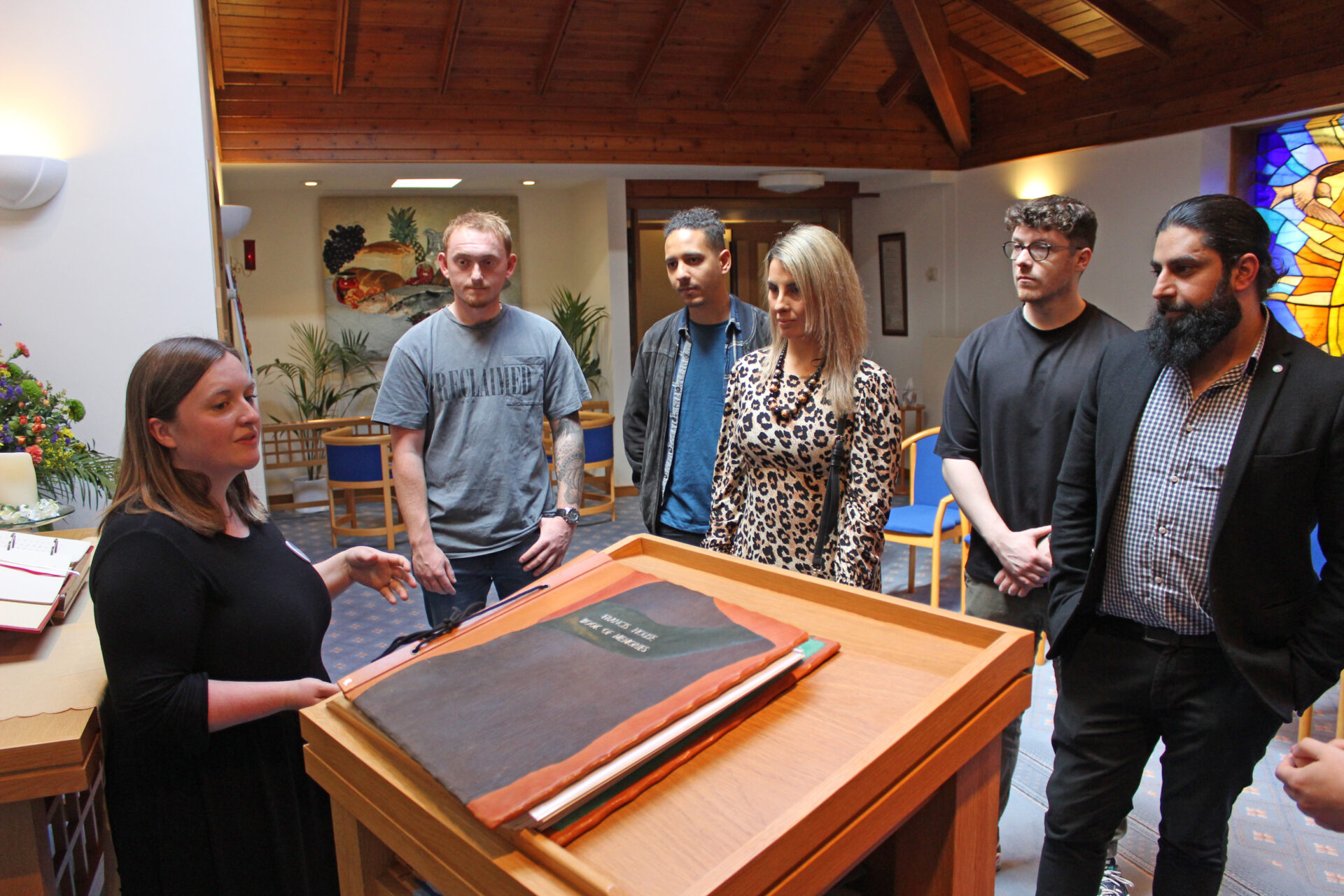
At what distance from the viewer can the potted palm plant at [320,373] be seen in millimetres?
8312

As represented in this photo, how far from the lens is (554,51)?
660 cm

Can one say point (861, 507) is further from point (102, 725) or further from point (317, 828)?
point (102, 725)

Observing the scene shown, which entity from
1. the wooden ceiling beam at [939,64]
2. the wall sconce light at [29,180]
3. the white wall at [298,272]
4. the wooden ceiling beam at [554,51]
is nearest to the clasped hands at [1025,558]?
the wall sconce light at [29,180]

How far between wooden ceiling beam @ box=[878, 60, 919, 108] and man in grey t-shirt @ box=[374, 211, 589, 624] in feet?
21.2

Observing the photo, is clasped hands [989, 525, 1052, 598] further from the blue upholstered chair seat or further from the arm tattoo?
the blue upholstered chair seat

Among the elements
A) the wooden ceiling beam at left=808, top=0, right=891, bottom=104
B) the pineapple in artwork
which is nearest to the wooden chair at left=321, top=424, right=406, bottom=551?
the pineapple in artwork

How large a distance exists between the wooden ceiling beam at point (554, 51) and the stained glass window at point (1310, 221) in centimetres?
476

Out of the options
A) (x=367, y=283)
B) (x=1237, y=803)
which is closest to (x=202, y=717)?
(x=1237, y=803)

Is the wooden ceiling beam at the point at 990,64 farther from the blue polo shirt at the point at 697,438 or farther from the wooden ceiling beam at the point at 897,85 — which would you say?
the blue polo shirt at the point at 697,438

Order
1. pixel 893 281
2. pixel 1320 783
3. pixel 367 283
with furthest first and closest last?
pixel 893 281 < pixel 367 283 < pixel 1320 783

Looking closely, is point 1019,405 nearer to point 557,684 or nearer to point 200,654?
point 557,684

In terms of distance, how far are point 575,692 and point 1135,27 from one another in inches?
287

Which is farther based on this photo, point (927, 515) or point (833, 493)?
point (927, 515)

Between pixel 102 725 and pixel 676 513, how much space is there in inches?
54.9
